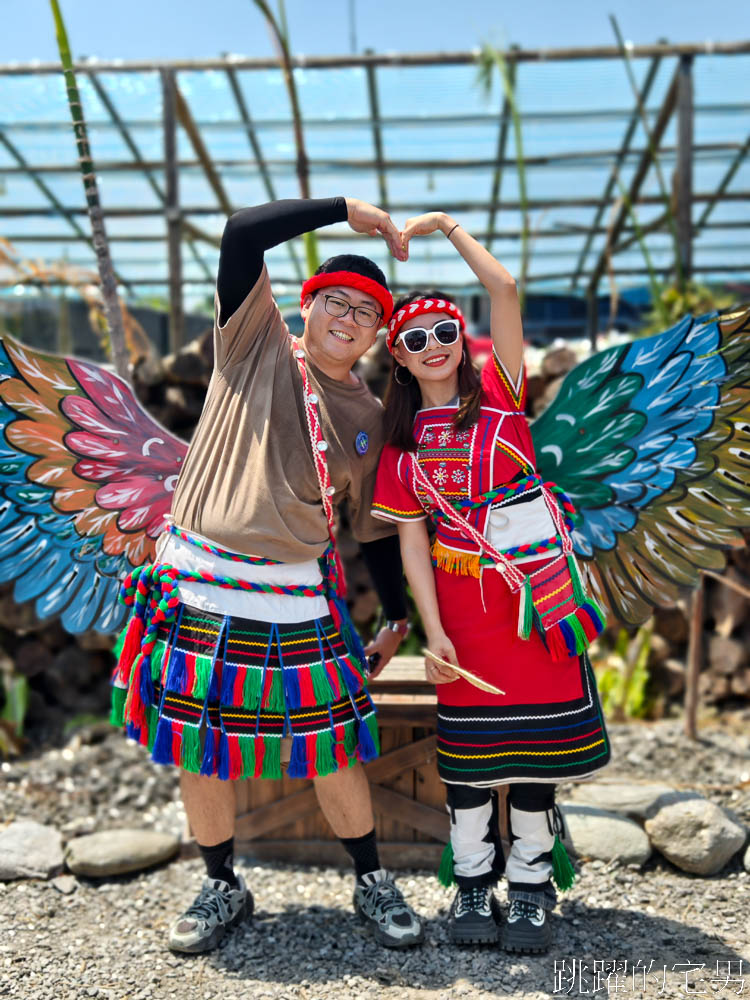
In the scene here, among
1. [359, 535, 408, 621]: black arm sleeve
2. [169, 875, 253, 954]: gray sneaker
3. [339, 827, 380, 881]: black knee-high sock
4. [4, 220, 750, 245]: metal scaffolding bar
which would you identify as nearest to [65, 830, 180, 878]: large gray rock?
[169, 875, 253, 954]: gray sneaker

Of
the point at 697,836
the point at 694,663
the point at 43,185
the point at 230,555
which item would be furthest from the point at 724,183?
the point at 230,555

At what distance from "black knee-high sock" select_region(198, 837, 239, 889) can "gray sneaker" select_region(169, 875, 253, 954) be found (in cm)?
2

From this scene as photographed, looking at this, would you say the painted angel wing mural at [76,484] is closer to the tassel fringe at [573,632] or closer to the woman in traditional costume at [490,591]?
the woman in traditional costume at [490,591]

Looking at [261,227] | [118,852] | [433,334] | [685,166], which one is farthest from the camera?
[685,166]

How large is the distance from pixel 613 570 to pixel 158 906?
5.09ft

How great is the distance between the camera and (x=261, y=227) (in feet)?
5.95

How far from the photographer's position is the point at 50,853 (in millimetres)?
2557

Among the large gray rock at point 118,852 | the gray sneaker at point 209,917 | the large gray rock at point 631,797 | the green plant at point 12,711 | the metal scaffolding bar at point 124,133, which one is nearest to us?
the gray sneaker at point 209,917

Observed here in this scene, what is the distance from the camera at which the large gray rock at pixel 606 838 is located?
2486 mm

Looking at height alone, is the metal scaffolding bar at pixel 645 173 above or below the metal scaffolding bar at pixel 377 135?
below

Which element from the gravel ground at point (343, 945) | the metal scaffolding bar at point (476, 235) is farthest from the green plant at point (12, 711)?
the metal scaffolding bar at point (476, 235)

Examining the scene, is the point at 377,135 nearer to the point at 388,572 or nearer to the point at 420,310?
the point at 420,310

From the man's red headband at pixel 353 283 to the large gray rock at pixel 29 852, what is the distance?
1822mm

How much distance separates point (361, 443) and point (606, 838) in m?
1.43
